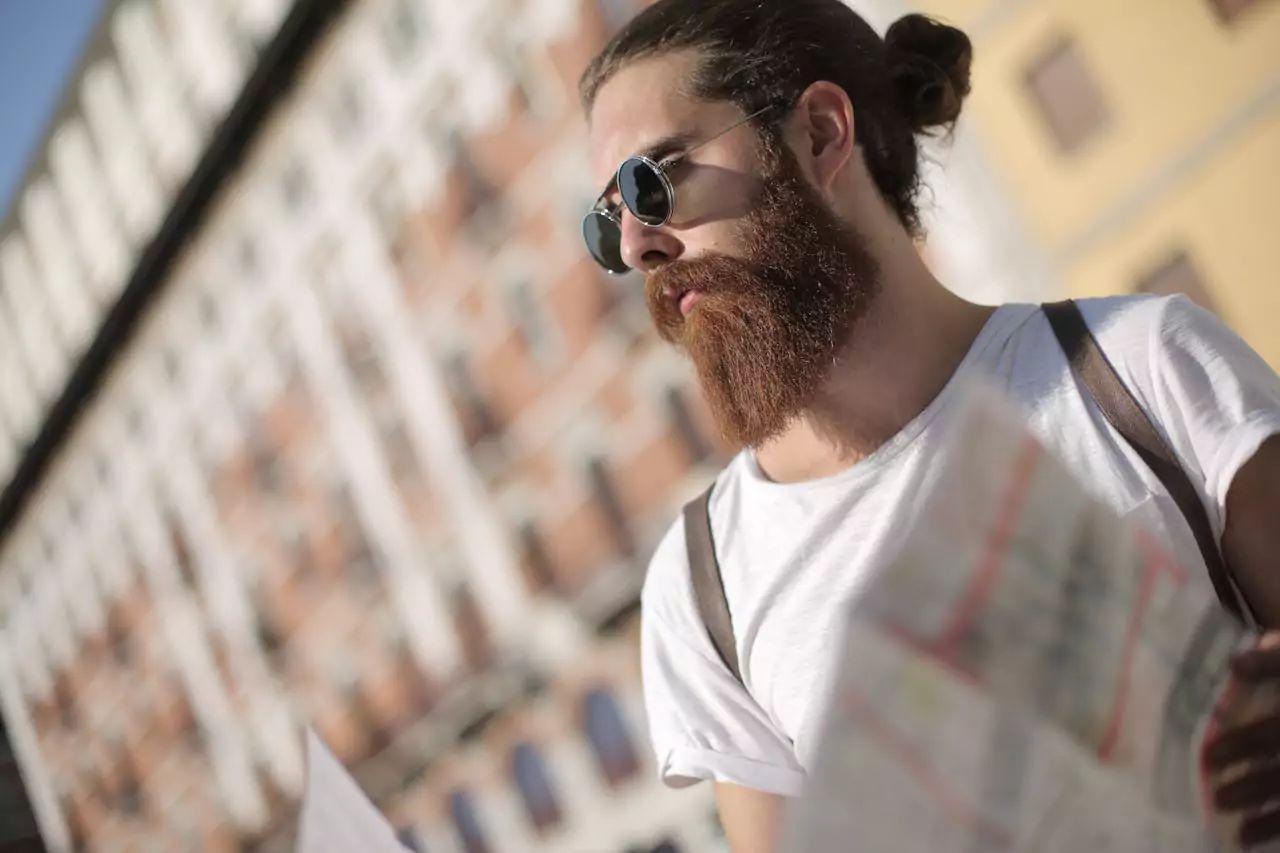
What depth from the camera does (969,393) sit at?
0.83 meters

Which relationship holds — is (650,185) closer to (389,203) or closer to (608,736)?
(608,736)

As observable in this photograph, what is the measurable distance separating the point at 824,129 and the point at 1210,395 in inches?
24.3

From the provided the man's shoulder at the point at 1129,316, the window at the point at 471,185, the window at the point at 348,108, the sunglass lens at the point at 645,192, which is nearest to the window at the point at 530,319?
the window at the point at 471,185

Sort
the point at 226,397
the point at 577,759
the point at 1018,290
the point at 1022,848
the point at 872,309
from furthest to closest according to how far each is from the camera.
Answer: the point at 226,397
the point at 577,759
the point at 1018,290
the point at 872,309
the point at 1022,848

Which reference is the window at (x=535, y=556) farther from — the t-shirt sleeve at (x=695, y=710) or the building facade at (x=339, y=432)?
the t-shirt sleeve at (x=695, y=710)

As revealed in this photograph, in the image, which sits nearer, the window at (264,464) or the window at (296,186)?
the window at (296,186)

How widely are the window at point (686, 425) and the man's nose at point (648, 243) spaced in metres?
9.11

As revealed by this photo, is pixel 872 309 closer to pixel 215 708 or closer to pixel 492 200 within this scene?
pixel 492 200

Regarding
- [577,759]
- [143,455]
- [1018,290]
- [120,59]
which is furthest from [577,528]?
[120,59]

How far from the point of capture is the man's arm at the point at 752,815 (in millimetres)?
1468

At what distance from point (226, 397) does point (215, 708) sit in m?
3.88

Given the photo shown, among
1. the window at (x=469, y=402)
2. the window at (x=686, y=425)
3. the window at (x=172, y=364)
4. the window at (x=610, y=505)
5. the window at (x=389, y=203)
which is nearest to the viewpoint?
the window at (x=686, y=425)

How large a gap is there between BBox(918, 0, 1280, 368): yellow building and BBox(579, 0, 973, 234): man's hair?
4.24 metres

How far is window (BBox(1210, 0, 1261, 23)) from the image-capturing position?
568 centimetres
